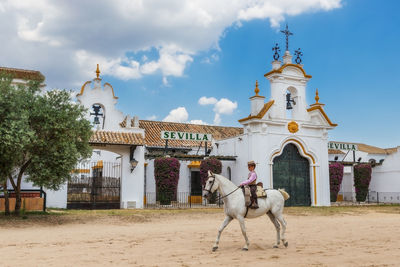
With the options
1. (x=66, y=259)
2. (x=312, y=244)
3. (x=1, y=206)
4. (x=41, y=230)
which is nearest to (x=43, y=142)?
(x=41, y=230)

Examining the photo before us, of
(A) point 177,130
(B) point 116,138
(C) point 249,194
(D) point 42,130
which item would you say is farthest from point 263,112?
(C) point 249,194

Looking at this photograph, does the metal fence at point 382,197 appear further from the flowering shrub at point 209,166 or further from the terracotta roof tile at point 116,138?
the terracotta roof tile at point 116,138

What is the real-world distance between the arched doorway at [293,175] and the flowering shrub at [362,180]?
20.8 ft

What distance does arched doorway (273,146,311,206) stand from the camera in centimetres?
2539

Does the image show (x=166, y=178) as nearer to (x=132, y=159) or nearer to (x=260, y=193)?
(x=132, y=159)

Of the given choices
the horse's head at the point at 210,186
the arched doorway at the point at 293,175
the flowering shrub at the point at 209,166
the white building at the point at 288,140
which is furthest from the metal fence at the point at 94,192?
the horse's head at the point at 210,186

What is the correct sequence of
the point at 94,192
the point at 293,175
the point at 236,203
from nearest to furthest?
1. the point at 236,203
2. the point at 94,192
3. the point at 293,175

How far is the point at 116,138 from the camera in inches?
849

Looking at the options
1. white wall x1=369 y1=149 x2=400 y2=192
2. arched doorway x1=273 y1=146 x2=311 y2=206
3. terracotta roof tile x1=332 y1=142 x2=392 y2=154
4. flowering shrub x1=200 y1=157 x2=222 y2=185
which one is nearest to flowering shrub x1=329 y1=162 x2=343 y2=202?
arched doorway x1=273 y1=146 x2=311 y2=206

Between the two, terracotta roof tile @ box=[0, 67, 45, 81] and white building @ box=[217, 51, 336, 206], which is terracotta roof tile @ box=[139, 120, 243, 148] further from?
terracotta roof tile @ box=[0, 67, 45, 81]

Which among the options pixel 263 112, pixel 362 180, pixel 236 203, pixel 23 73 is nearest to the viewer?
pixel 236 203

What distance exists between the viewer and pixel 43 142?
14.7m

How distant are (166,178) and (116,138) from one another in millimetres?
4212

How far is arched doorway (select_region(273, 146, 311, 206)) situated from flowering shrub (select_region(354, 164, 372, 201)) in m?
6.33
